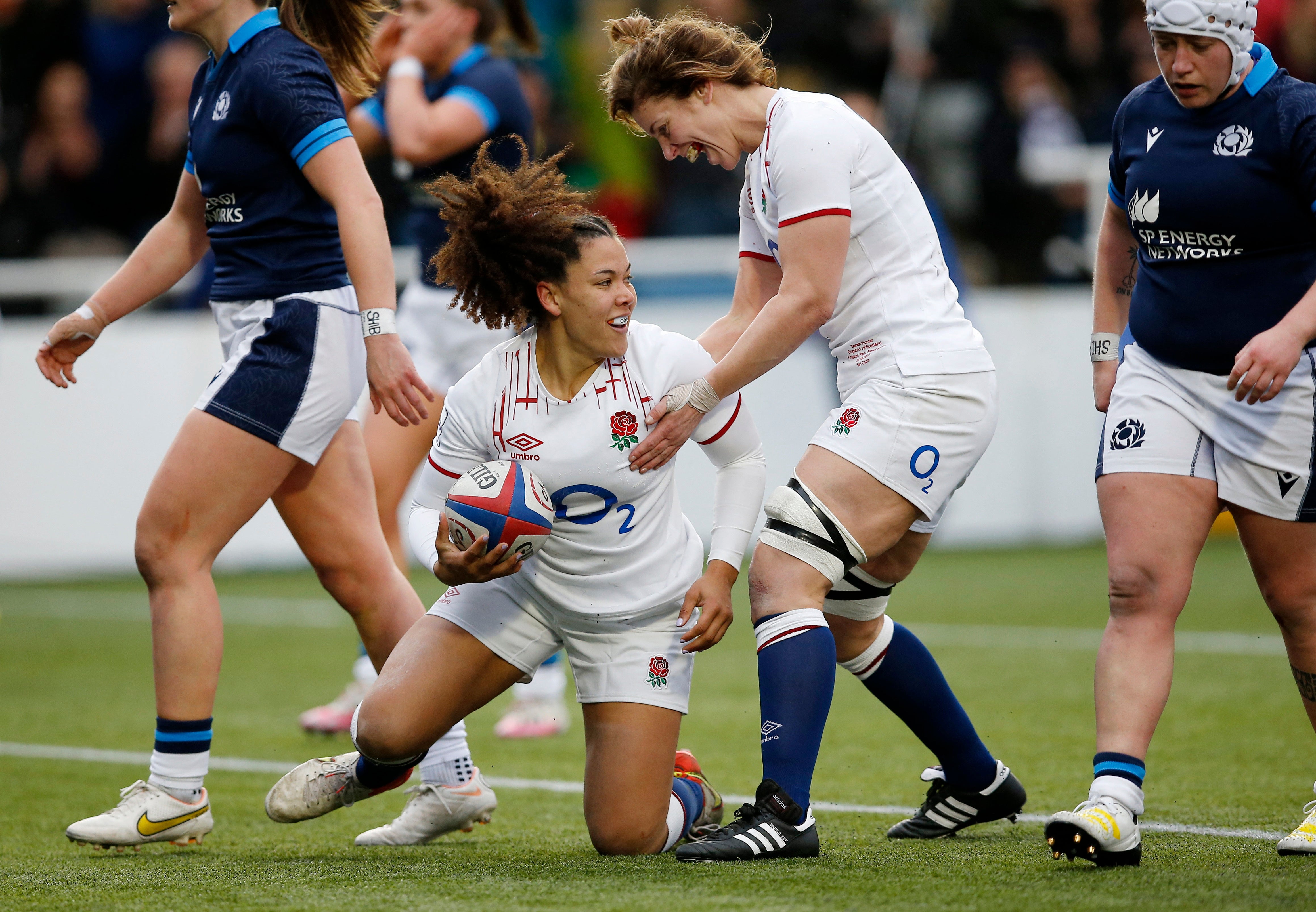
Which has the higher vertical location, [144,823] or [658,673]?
[658,673]

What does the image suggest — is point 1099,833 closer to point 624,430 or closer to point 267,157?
point 624,430

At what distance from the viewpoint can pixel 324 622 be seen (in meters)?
9.20

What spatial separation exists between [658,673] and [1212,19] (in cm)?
197

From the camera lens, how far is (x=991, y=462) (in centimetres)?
1218

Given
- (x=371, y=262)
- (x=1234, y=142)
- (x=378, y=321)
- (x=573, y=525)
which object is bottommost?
(x=573, y=525)

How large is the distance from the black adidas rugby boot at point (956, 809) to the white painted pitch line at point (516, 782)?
181 mm

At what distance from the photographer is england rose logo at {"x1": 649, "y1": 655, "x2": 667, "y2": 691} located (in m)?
3.87

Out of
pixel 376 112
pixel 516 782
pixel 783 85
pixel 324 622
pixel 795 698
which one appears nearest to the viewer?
pixel 795 698

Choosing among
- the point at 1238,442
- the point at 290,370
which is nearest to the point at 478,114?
the point at 290,370

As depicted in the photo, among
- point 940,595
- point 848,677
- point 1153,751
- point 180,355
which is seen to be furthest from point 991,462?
point 1153,751

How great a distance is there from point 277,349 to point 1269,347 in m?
2.39

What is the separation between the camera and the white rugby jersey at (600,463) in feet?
12.3

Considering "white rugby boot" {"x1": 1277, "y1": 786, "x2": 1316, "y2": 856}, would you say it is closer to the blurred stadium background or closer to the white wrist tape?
the white wrist tape

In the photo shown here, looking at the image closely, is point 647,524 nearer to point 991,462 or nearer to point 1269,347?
point 1269,347
